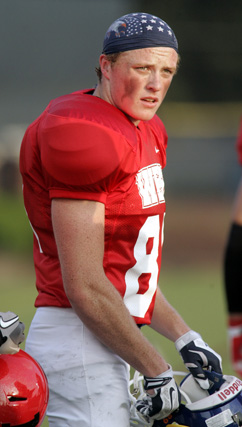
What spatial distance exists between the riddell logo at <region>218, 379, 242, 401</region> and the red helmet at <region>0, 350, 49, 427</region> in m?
0.65

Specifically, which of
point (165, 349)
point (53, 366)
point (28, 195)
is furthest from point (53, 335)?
point (165, 349)

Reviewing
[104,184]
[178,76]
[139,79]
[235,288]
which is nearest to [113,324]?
[104,184]

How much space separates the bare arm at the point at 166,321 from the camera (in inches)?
115

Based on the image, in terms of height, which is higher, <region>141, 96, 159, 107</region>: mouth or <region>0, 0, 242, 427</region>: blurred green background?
<region>141, 96, 159, 107</region>: mouth

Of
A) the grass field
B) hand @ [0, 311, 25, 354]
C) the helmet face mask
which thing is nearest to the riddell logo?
the helmet face mask

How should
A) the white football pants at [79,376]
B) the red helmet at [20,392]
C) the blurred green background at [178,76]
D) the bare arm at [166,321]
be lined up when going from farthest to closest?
the blurred green background at [178,76] → the bare arm at [166,321] → the white football pants at [79,376] → the red helmet at [20,392]

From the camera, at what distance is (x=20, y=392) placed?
226cm

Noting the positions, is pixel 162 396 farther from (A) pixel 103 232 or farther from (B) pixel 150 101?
(B) pixel 150 101

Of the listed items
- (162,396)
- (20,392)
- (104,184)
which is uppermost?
(104,184)

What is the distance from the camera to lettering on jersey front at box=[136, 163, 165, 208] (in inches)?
103

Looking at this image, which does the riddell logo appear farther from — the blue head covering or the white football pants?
the blue head covering

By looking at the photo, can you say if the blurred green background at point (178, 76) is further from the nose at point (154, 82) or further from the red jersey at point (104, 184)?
the nose at point (154, 82)

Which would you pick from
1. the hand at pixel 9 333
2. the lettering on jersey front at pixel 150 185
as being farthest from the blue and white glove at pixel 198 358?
the hand at pixel 9 333

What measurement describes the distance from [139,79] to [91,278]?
0.73 meters
